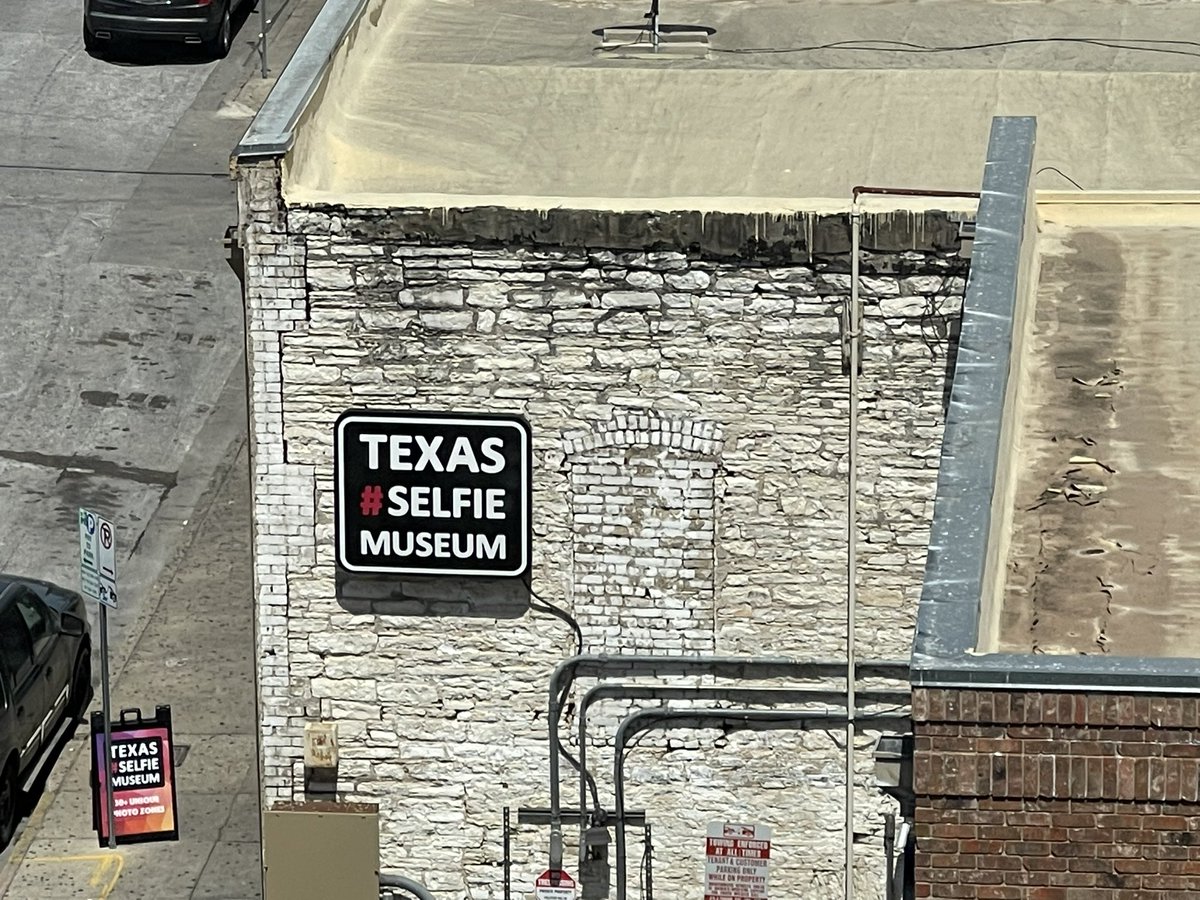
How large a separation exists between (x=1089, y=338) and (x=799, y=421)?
2.10m

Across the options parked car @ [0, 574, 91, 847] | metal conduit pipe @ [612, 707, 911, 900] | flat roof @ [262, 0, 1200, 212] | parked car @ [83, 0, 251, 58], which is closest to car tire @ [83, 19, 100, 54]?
parked car @ [83, 0, 251, 58]

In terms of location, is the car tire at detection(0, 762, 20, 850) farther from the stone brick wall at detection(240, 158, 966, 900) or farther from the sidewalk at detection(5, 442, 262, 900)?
the stone brick wall at detection(240, 158, 966, 900)

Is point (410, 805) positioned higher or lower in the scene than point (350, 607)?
lower

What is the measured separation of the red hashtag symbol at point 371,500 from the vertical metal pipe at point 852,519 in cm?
283

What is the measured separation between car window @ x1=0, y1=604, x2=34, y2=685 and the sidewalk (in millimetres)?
1062

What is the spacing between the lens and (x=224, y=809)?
18.1 m

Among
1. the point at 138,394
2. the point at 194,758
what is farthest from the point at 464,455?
the point at 138,394

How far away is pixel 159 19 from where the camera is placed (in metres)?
29.5

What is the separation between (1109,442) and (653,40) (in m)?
7.89

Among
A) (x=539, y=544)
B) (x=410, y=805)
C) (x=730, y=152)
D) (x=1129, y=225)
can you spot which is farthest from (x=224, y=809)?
(x=1129, y=225)

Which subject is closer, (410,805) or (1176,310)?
(1176,310)

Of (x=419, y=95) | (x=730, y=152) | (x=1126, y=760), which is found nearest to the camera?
(x=1126, y=760)

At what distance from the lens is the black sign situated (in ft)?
45.7

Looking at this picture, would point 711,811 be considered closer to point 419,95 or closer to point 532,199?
point 532,199
